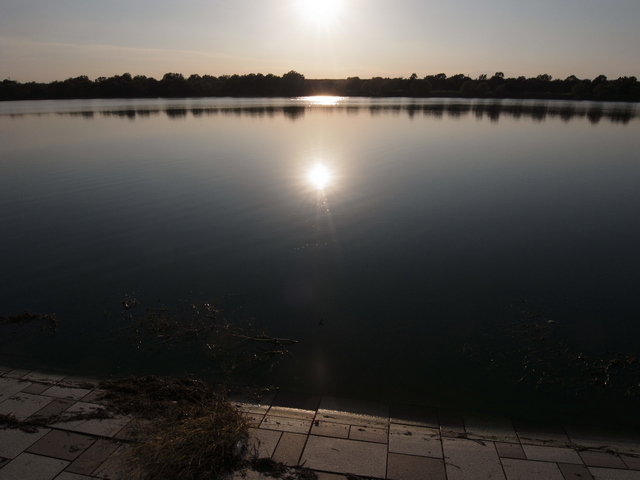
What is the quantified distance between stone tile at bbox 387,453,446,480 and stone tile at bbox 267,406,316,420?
3.80 ft

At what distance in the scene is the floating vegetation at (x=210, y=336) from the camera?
19.8ft

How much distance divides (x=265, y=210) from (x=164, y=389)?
27.9ft

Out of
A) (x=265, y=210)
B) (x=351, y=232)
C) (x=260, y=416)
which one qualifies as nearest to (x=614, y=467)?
(x=260, y=416)

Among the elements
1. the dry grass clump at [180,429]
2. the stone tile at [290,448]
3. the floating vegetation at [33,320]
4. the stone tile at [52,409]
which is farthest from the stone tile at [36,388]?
the stone tile at [290,448]

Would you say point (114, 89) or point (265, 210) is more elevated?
point (114, 89)

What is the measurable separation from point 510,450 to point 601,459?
2.84 feet

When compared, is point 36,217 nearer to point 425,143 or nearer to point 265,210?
point 265,210

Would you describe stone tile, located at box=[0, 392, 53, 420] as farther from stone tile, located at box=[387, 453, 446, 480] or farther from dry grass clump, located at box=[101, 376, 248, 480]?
stone tile, located at box=[387, 453, 446, 480]

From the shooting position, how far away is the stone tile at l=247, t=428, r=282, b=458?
3.88 metres

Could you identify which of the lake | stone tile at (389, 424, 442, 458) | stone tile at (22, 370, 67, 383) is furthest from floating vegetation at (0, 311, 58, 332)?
stone tile at (389, 424, 442, 458)

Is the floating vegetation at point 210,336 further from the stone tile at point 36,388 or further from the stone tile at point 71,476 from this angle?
the stone tile at point 71,476

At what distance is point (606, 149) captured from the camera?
24.3 meters

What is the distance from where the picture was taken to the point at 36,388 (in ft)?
16.3

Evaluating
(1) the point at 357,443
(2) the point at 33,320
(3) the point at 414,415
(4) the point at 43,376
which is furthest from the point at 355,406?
(2) the point at 33,320
